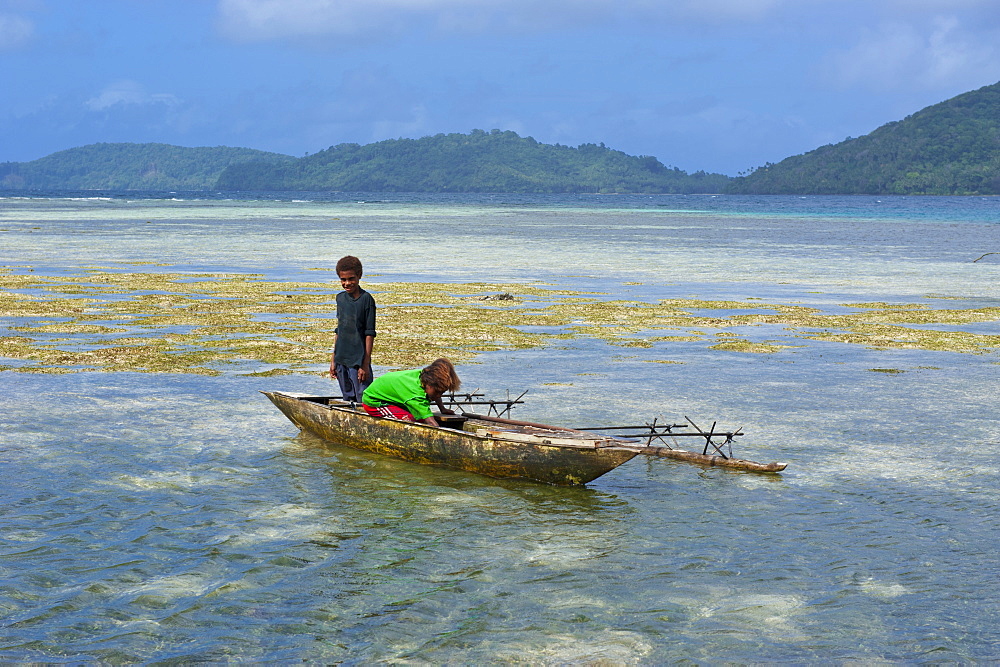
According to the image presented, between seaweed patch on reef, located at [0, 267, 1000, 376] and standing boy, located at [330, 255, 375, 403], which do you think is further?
seaweed patch on reef, located at [0, 267, 1000, 376]

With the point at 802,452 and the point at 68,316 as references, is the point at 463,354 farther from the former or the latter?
the point at 68,316

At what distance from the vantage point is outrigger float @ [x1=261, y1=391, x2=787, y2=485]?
12.1m

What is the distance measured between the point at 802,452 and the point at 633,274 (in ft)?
95.7

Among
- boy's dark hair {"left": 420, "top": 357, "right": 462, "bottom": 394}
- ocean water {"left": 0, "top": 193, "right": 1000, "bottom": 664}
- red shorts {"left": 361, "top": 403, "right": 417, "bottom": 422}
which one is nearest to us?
ocean water {"left": 0, "top": 193, "right": 1000, "bottom": 664}

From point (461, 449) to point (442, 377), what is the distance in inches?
35.6

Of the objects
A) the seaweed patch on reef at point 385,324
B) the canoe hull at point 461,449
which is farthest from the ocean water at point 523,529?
the seaweed patch on reef at point 385,324

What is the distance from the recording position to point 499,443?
12.3m

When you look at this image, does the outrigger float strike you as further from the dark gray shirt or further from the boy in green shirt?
the dark gray shirt

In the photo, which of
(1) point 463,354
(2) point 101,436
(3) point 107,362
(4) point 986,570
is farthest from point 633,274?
(4) point 986,570

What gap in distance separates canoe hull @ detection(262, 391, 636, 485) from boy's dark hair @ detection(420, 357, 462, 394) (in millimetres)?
530

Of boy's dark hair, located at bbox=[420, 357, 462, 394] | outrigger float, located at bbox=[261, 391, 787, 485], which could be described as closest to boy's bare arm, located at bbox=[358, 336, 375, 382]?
outrigger float, located at bbox=[261, 391, 787, 485]

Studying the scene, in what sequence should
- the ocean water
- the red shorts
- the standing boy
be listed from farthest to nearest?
the standing boy < the red shorts < the ocean water

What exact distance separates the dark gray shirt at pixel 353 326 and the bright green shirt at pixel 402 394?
611 millimetres

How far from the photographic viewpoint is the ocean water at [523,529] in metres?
8.34
